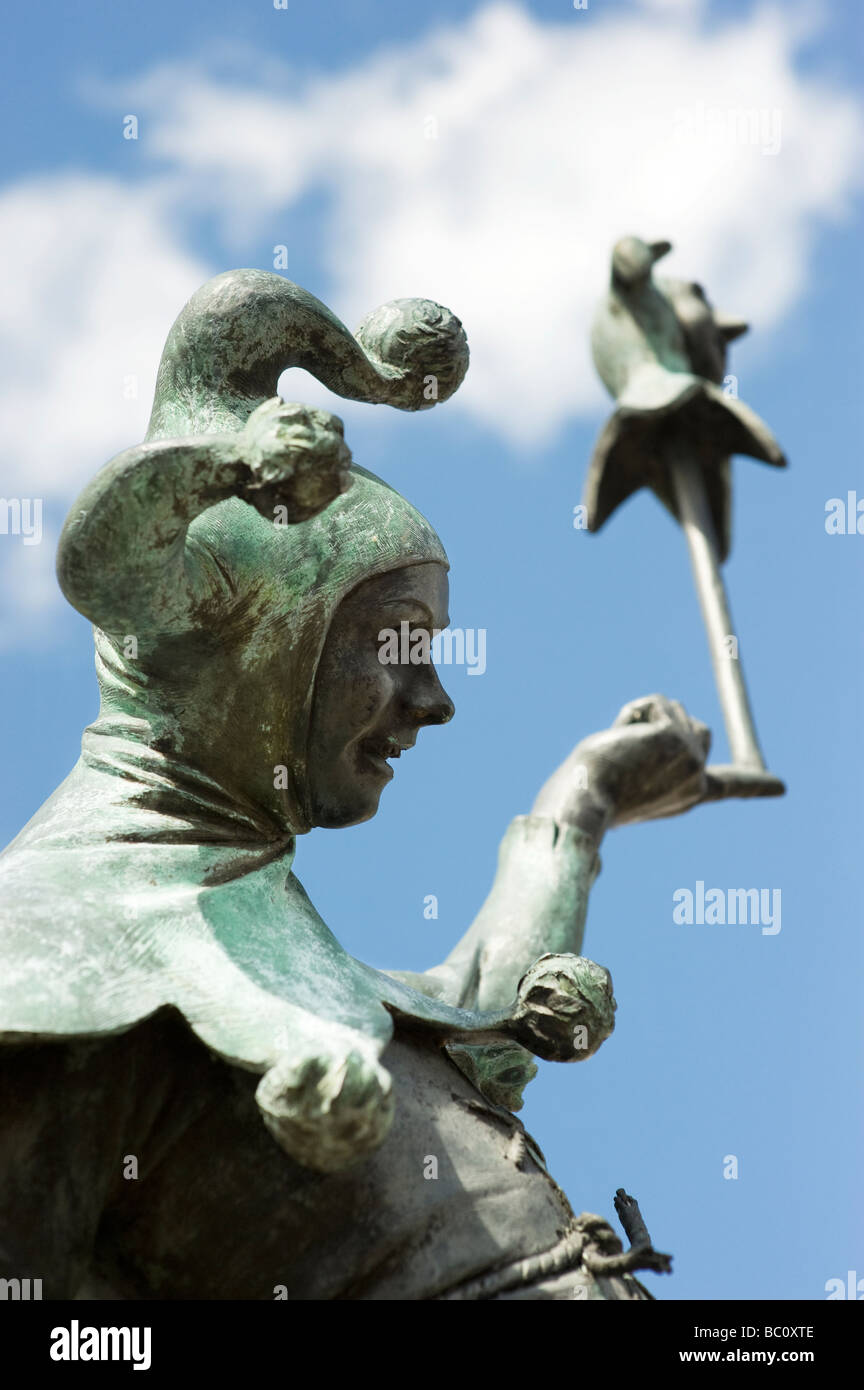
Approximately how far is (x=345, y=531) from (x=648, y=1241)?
4.90 ft

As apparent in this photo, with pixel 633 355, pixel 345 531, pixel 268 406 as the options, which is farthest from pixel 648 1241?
pixel 633 355

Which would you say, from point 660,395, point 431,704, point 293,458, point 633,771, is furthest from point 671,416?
point 293,458

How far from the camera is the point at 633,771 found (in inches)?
219

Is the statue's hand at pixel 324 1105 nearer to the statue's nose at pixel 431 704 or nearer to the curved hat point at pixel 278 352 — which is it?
the statue's nose at pixel 431 704

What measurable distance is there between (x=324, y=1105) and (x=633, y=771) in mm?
2331

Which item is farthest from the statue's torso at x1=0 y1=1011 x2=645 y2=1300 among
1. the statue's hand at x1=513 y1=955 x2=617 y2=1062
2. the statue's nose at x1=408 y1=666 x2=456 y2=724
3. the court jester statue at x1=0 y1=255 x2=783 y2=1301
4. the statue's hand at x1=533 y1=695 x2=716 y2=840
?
the statue's hand at x1=533 y1=695 x2=716 y2=840

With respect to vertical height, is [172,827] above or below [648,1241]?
above

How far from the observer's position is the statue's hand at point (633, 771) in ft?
17.9

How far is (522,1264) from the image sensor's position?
3990 mm

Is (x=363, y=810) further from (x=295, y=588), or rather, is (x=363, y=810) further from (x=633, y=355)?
(x=633, y=355)

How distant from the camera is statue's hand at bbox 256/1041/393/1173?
338cm

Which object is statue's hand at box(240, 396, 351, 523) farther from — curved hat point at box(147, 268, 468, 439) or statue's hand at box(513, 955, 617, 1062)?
statue's hand at box(513, 955, 617, 1062)

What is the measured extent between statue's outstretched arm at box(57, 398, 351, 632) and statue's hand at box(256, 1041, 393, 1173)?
92cm

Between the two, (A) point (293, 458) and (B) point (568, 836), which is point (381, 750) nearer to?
(A) point (293, 458)
